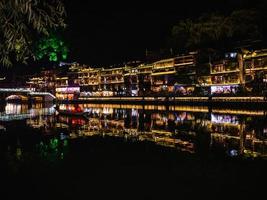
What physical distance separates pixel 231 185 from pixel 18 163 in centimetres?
1137

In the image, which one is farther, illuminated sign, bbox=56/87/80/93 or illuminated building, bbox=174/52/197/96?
illuminated sign, bbox=56/87/80/93

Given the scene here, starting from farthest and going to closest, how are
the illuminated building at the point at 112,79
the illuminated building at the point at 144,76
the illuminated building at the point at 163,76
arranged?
the illuminated building at the point at 112,79 < the illuminated building at the point at 144,76 < the illuminated building at the point at 163,76

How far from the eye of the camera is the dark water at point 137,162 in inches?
562

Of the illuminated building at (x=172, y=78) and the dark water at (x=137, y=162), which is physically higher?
the illuminated building at (x=172, y=78)

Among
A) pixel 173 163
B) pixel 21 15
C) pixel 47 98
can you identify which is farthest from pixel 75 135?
pixel 47 98

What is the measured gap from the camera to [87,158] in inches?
799

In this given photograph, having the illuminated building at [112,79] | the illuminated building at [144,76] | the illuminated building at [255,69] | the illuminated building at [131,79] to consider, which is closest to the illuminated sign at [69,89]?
the illuminated building at [112,79]

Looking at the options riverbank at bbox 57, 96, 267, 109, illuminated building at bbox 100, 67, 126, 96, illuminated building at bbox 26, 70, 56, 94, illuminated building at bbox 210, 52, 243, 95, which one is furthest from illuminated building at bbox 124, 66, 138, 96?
illuminated building at bbox 210, 52, 243, 95

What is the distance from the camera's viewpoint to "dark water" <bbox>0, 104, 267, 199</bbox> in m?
14.3

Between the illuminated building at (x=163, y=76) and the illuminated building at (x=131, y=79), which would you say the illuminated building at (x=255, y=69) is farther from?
→ the illuminated building at (x=131, y=79)

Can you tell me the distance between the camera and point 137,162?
19.0 m

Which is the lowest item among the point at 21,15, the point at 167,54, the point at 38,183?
the point at 38,183

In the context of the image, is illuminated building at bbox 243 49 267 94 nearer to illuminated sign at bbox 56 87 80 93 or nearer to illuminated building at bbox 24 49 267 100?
illuminated building at bbox 24 49 267 100

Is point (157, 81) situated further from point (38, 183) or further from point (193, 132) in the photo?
point (38, 183)
